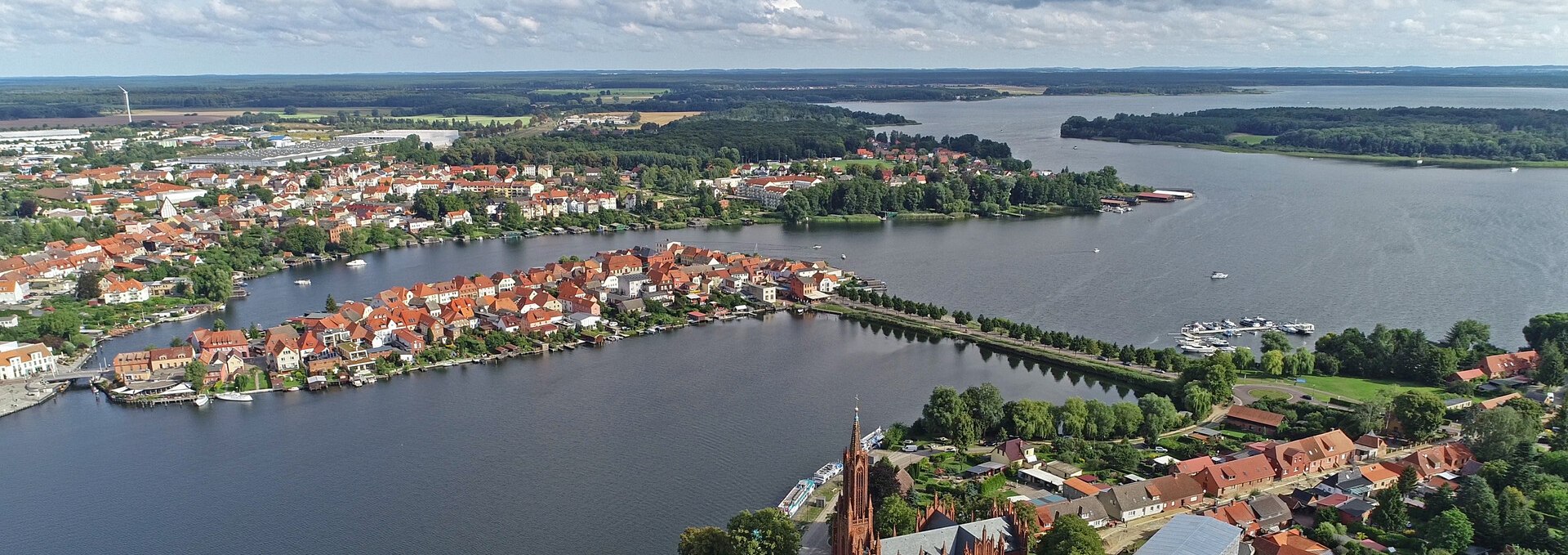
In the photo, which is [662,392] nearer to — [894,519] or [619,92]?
[894,519]

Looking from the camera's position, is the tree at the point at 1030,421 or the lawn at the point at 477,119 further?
the lawn at the point at 477,119

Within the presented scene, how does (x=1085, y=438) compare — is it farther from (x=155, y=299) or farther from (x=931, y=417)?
(x=155, y=299)

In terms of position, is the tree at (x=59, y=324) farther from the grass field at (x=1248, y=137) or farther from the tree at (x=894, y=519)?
the grass field at (x=1248, y=137)

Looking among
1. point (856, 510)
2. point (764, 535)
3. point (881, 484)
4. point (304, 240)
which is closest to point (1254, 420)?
point (881, 484)

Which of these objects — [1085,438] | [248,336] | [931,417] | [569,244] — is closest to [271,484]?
[248,336]

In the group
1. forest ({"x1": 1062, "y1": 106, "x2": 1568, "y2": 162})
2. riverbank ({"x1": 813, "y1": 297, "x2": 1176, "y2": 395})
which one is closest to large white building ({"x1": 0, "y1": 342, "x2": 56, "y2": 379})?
riverbank ({"x1": 813, "y1": 297, "x2": 1176, "y2": 395})

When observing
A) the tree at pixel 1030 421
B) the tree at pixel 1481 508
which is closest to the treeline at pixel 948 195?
the tree at pixel 1030 421

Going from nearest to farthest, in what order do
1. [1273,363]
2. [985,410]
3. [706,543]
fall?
[706,543]
[985,410]
[1273,363]
